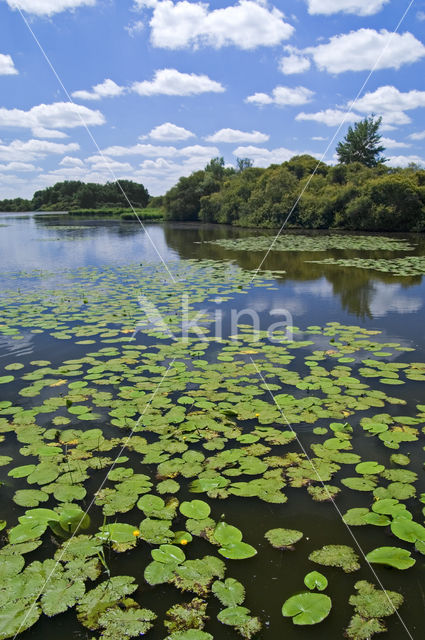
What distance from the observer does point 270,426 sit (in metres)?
3.15

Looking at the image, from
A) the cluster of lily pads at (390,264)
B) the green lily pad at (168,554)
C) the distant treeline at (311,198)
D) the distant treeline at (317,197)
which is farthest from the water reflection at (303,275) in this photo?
the green lily pad at (168,554)

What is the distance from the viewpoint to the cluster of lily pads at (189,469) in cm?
177

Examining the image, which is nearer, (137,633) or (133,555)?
(137,633)

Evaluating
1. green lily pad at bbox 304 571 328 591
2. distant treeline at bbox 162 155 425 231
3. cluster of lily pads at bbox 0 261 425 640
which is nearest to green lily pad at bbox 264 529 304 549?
cluster of lily pads at bbox 0 261 425 640

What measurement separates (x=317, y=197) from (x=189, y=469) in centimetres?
2733

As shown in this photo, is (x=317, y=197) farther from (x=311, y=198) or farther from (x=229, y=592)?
(x=229, y=592)

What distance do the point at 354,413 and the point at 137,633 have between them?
2269 mm

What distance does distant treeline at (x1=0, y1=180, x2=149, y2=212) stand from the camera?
85625mm

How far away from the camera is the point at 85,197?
85750mm

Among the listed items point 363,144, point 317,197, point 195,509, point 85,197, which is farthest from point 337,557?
point 85,197

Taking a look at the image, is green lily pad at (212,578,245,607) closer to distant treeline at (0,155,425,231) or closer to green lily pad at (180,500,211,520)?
green lily pad at (180,500,211,520)

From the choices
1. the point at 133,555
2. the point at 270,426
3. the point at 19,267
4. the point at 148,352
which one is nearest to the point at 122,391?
the point at 148,352

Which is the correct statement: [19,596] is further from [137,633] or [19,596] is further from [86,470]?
[86,470]

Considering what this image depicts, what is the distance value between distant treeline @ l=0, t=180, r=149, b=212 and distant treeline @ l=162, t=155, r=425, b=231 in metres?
42.0
